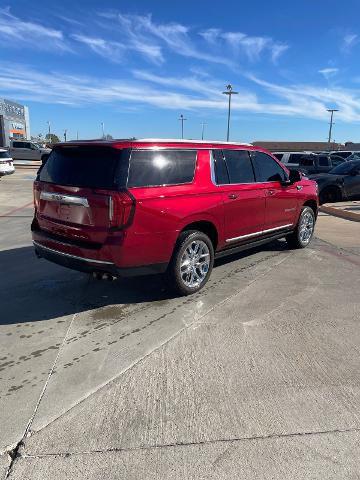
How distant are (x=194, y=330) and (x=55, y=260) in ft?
5.73

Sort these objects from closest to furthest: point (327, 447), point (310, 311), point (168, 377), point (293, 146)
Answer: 1. point (327, 447)
2. point (168, 377)
3. point (310, 311)
4. point (293, 146)

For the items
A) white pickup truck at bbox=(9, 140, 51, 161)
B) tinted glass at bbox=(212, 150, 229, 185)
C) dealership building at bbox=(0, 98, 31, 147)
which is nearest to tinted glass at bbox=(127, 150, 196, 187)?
tinted glass at bbox=(212, 150, 229, 185)

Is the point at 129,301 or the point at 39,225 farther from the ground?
the point at 39,225

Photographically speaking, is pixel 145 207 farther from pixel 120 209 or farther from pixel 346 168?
pixel 346 168

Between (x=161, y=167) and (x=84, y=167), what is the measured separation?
807 mm

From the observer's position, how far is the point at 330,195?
567 inches

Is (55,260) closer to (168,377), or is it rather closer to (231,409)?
(168,377)

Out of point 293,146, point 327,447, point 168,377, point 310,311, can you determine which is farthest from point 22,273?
point 293,146

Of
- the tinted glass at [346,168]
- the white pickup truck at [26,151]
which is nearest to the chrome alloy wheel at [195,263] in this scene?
the tinted glass at [346,168]

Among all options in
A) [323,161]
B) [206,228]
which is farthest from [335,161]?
[206,228]

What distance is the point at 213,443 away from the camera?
8.18 feet

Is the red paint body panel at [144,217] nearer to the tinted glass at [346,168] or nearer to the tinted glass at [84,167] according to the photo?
the tinted glass at [84,167]

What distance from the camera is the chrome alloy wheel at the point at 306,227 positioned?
7.34m

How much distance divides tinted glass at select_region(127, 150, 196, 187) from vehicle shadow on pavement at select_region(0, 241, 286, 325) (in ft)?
3.82
